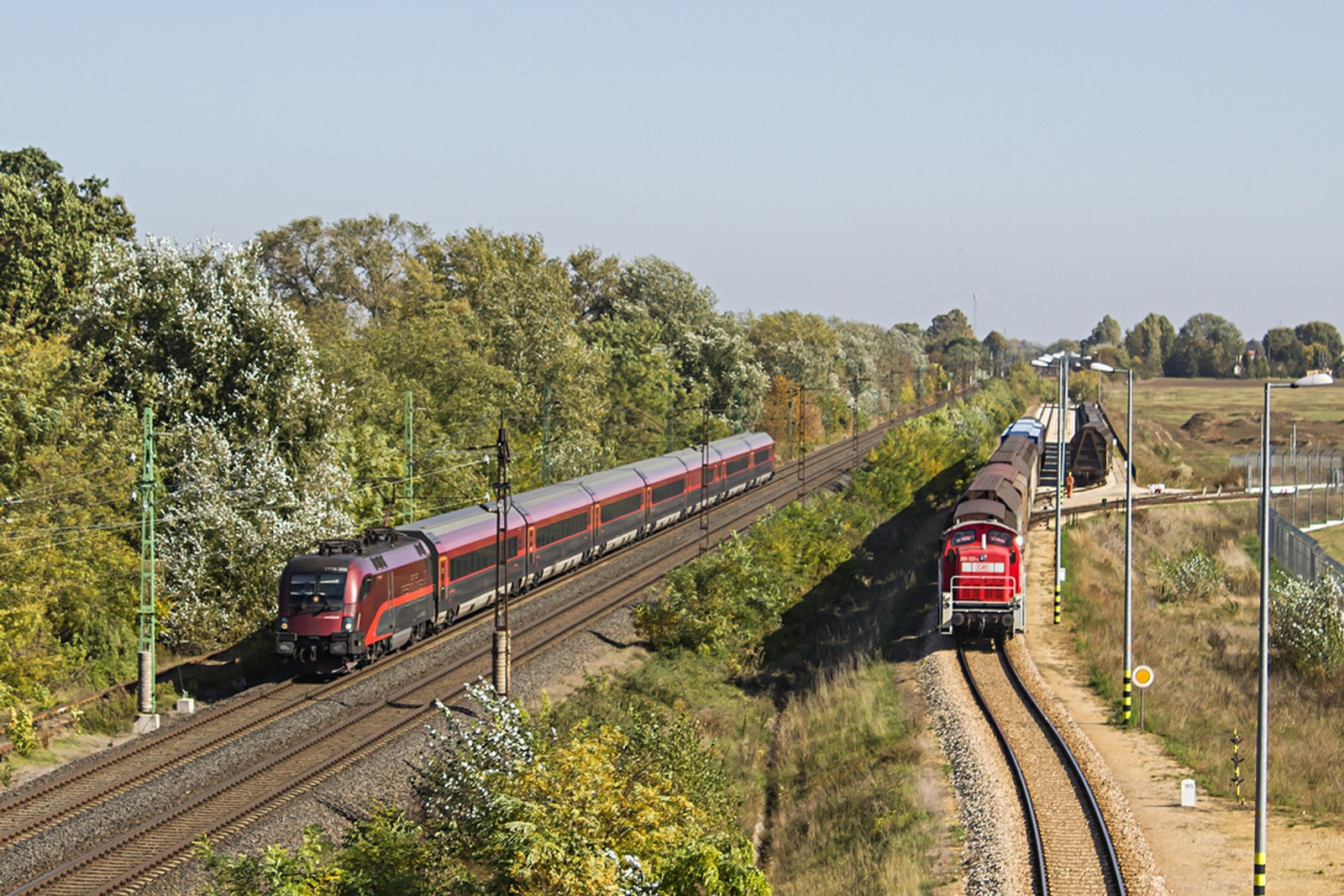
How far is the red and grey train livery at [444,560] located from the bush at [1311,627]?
23645 mm

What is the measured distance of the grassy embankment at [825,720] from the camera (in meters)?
21.9

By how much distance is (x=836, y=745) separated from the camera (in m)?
27.9

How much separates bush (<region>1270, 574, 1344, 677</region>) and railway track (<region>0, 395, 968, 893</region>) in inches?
855

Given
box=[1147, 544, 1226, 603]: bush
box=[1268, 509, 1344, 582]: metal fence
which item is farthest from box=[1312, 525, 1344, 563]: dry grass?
box=[1147, 544, 1226, 603]: bush

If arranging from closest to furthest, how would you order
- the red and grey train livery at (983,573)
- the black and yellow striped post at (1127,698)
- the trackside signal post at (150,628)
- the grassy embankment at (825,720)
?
the grassy embankment at (825,720)
the black and yellow striped post at (1127,698)
the trackside signal post at (150,628)
the red and grey train livery at (983,573)

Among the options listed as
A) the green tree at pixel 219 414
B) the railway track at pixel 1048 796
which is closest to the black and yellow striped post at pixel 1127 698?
the railway track at pixel 1048 796

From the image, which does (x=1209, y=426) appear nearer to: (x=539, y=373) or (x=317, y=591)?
(x=539, y=373)

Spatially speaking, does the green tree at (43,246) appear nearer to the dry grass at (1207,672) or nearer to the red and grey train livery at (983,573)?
the red and grey train livery at (983,573)

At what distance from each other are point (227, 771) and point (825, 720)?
1436cm

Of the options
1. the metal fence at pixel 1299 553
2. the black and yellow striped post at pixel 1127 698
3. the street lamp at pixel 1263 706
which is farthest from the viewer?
the metal fence at pixel 1299 553

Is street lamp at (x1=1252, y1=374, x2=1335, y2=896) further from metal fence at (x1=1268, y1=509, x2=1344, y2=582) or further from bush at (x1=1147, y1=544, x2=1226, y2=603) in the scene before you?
bush at (x1=1147, y1=544, x2=1226, y2=603)

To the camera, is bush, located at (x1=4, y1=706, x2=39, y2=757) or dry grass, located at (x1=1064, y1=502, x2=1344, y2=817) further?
bush, located at (x1=4, y1=706, x2=39, y2=757)

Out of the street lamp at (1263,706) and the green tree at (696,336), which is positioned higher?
the green tree at (696,336)

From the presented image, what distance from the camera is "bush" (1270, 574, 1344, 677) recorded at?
33375mm
